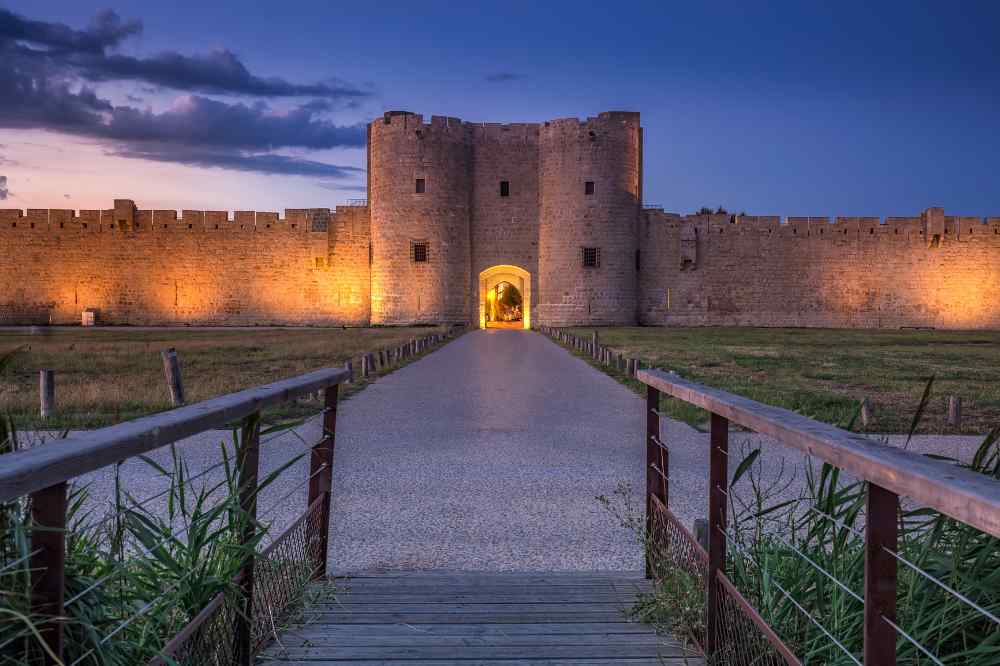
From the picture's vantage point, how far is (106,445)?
149cm

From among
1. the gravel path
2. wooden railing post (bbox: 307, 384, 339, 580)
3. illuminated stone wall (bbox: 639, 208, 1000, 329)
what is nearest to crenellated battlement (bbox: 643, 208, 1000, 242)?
illuminated stone wall (bbox: 639, 208, 1000, 329)

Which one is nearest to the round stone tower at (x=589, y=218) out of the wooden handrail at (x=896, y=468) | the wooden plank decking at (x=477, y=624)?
the wooden plank decking at (x=477, y=624)

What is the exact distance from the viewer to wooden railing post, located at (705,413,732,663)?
2420 millimetres

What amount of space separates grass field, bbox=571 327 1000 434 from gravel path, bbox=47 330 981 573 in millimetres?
1135

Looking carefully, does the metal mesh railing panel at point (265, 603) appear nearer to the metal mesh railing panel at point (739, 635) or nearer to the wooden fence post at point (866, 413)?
the metal mesh railing panel at point (739, 635)

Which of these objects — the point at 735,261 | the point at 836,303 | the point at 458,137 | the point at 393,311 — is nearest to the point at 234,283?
the point at 393,311

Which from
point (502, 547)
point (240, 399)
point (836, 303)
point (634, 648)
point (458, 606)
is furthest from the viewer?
point (836, 303)

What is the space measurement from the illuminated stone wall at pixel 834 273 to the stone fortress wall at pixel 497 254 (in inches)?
2.5

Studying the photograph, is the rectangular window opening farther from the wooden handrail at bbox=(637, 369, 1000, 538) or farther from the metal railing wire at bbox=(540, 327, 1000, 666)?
the wooden handrail at bbox=(637, 369, 1000, 538)

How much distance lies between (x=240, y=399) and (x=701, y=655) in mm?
1515

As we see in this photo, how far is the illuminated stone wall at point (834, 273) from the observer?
37125 mm

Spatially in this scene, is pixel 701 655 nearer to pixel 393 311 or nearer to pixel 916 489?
pixel 916 489

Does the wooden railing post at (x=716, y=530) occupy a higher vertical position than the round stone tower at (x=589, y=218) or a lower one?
lower

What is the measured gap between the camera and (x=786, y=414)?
1977 mm
